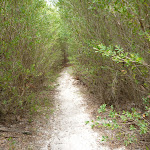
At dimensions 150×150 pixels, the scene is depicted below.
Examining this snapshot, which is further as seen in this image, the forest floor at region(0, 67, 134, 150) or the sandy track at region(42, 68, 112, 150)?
the sandy track at region(42, 68, 112, 150)

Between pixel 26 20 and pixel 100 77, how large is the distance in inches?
165

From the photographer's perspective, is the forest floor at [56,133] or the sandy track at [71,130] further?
the sandy track at [71,130]

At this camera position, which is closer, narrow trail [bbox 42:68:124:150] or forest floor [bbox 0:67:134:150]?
forest floor [bbox 0:67:134:150]

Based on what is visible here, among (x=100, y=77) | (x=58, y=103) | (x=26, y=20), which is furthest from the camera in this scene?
(x=58, y=103)

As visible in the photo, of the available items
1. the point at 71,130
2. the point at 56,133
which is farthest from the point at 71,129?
the point at 56,133

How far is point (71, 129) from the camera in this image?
6.14m

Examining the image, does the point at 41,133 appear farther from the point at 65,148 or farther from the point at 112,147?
the point at 112,147

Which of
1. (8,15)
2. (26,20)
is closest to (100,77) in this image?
(26,20)

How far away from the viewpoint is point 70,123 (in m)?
6.71

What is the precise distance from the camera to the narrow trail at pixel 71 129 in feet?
16.3

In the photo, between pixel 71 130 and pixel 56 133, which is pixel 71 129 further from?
pixel 56 133

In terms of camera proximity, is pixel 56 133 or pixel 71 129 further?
pixel 71 129

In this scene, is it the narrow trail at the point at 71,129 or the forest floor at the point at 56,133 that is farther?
the narrow trail at the point at 71,129

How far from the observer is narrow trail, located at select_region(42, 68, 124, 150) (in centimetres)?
498
